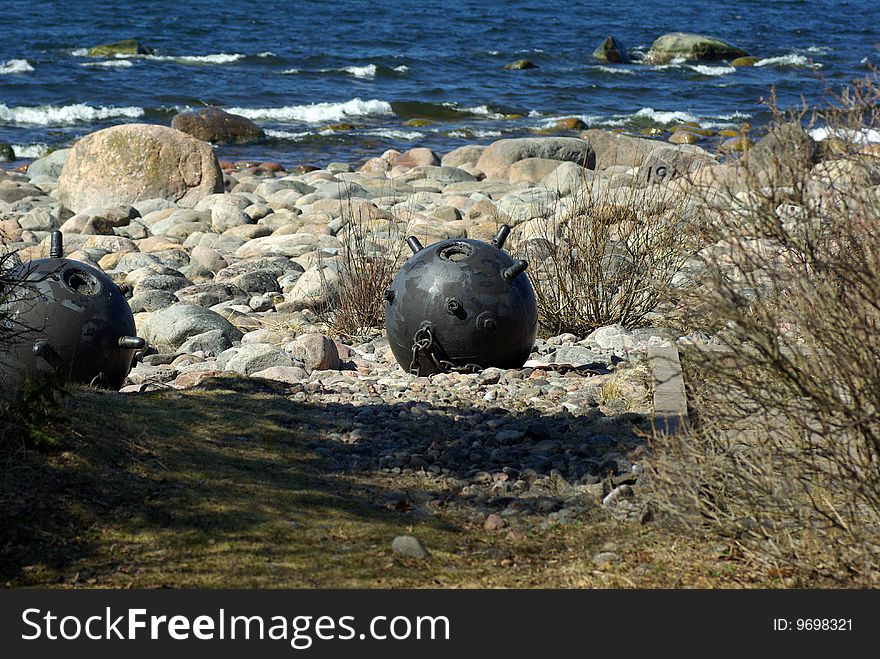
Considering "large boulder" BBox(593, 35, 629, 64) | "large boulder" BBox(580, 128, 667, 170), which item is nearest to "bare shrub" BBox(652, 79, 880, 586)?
"large boulder" BBox(580, 128, 667, 170)

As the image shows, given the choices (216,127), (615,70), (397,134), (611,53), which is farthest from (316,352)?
(611,53)

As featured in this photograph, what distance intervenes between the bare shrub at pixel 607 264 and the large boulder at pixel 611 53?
3406 centimetres

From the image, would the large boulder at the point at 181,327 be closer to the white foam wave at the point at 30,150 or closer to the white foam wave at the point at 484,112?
the white foam wave at the point at 30,150

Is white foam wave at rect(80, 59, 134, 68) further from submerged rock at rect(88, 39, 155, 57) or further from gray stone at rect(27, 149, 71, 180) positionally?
gray stone at rect(27, 149, 71, 180)

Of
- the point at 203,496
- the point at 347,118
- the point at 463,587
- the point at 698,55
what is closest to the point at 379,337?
the point at 203,496

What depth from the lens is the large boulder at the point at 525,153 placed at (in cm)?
2116

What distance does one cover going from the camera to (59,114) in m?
27.7

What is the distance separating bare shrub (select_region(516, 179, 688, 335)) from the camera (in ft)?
30.2

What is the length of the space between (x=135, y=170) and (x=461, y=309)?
38.5ft

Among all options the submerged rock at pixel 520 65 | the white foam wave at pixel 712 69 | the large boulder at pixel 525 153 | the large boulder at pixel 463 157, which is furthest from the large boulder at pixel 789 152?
the white foam wave at pixel 712 69

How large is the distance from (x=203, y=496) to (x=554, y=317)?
491 cm

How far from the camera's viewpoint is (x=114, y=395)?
670cm

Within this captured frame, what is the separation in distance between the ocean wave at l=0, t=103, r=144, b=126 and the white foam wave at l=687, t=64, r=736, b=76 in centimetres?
2157
